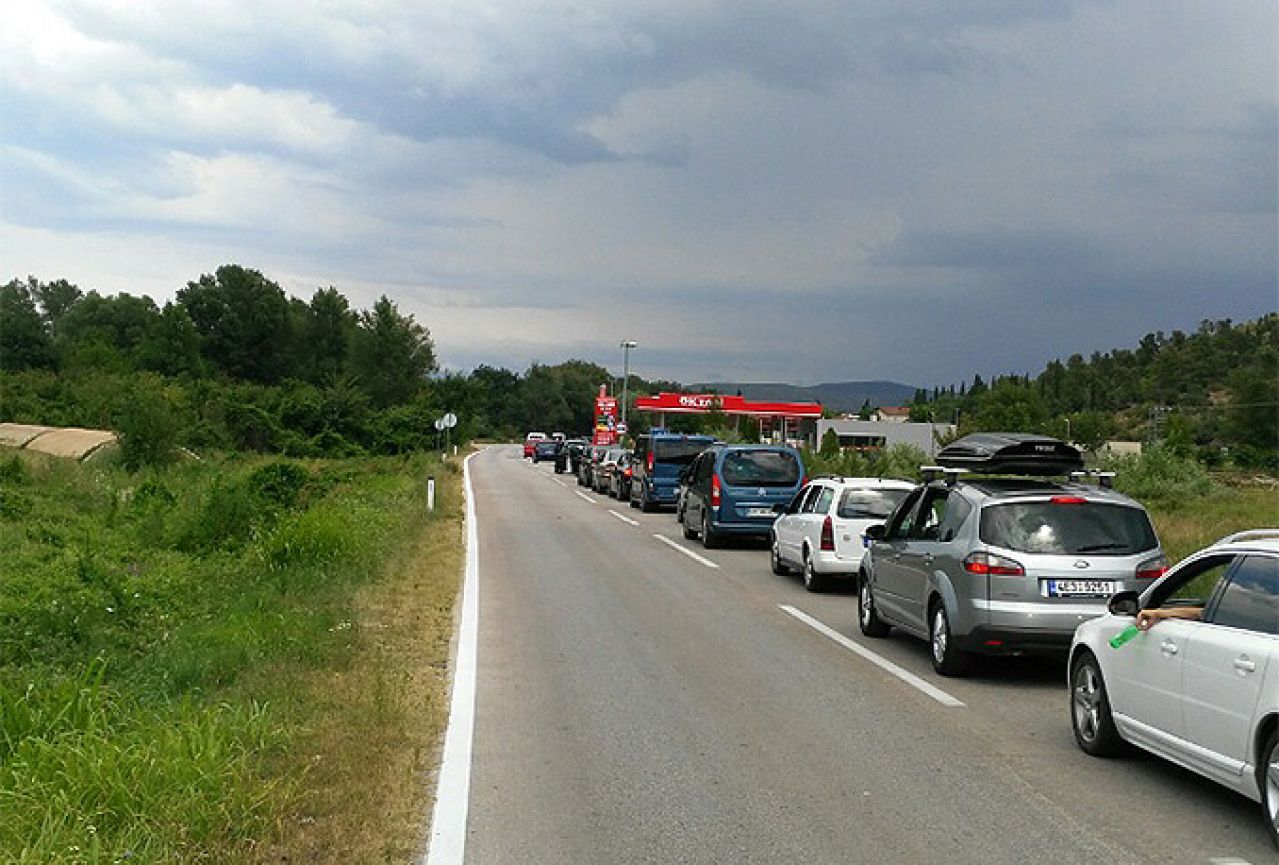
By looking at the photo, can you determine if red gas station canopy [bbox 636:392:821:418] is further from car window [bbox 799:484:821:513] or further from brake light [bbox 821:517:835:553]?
brake light [bbox 821:517:835:553]

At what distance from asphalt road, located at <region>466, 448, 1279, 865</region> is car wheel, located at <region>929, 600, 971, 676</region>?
16 cm

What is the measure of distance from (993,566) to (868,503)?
693 centimetres

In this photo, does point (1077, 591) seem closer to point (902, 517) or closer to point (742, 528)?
point (902, 517)

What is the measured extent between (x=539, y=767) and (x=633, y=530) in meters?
21.2

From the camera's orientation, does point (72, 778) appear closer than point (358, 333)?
Yes

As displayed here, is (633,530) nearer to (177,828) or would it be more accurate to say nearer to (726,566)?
(726,566)

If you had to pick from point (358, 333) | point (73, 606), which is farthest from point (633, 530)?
point (358, 333)

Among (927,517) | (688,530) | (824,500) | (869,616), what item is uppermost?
(927,517)

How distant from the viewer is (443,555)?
820 inches

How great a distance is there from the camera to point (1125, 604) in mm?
7551

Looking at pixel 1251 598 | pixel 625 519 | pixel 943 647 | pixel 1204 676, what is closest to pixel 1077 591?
pixel 943 647

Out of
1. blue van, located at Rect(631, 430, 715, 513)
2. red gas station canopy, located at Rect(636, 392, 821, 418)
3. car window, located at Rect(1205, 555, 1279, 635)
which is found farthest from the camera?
red gas station canopy, located at Rect(636, 392, 821, 418)

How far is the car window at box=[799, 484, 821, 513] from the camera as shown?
1814 centimetres

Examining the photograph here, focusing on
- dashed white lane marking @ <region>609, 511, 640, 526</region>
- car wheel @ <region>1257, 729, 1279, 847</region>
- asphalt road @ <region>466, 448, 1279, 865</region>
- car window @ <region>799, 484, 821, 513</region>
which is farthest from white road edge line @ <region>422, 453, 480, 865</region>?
dashed white lane marking @ <region>609, 511, 640, 526</region>
